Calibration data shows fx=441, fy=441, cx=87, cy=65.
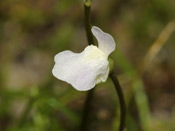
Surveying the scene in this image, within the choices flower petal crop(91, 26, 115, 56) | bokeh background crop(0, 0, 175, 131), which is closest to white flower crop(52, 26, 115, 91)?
flower petal crop(91, 26, 115, 56)

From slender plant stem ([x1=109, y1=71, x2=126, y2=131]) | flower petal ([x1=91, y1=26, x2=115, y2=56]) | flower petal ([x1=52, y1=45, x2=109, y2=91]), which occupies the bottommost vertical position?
slender plant stem ([x1=109, y1=71, x2=126, y2=131])

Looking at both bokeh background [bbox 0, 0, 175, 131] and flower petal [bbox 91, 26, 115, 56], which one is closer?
flower petal [bbox 91, 26, 115, 56]

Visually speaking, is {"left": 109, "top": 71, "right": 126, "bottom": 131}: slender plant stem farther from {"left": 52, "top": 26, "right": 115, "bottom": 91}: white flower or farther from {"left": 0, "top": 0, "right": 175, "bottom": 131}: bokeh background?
{"left": 0, "top": 0, "right": 175, "bottom": 131}: bokeh background

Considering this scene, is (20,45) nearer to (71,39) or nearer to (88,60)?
(71,39)

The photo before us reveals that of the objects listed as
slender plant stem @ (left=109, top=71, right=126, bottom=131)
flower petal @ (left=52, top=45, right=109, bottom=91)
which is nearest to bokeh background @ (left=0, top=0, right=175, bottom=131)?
slender plant stem @ (left=109, top=71, right=126, bottom=131)

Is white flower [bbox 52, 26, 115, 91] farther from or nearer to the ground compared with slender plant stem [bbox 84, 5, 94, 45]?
nearer to the ground

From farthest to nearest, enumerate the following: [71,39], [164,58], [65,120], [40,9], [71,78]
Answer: [40,9] → [71,39] → [164,58] → [65,120] → [71,78]

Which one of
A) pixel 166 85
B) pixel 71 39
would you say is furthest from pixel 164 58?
pixel 71 39
